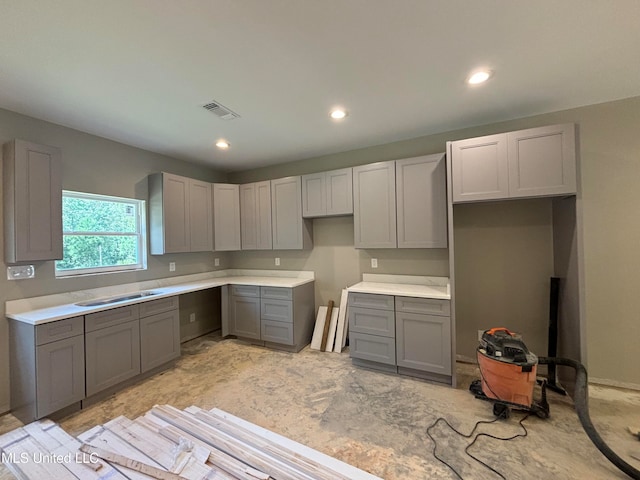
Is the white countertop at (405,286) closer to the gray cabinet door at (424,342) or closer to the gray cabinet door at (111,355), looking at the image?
the gray cabinet door at (424,342)

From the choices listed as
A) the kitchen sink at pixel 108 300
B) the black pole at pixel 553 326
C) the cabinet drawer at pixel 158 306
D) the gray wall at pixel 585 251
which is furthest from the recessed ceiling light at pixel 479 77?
the kitchen sink at pixel 108 300

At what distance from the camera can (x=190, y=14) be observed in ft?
4.86

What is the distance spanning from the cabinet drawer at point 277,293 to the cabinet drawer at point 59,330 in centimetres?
193

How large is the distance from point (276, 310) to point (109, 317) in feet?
6.04

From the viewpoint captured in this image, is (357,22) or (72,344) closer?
(357,22)

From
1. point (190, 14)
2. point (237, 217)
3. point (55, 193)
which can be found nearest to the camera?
point (190, 14)

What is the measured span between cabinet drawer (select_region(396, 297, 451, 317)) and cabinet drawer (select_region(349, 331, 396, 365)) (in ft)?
1.33

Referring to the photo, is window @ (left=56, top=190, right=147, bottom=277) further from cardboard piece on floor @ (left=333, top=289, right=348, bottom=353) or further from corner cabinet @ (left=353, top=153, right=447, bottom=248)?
corner cabinet @ (left=353, top=153, right=447, bottom=248)

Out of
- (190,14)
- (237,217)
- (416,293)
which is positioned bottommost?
(416,293)

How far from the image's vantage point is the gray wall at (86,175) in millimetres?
2430

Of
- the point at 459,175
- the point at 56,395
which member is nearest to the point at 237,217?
the point at 56,395

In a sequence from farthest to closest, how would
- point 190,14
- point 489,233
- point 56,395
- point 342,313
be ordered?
point 342,313
point 489,233
point 56,395
point 190,14

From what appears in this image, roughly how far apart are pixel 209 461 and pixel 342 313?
2.72 meters

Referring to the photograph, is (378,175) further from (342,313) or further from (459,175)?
(342,313)
